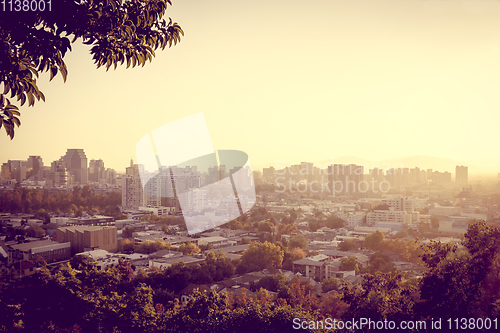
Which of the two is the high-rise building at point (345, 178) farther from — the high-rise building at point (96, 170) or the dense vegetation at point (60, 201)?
the high-rise building at point (96, 170)

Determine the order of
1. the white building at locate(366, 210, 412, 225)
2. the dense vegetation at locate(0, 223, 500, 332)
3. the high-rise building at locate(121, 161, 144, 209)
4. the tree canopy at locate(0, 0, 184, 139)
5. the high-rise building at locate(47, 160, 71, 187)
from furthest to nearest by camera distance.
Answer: the high-rise building at locate(47, 160, 71, 187)
the high-rise building at locate(121, 161, 144, 209)
the white building at locate(366, 210, 412, 225)
the dense vegetation at locate(0, 223, 500, 332)
the tree canopy at locate(0, 0, 184, 139)

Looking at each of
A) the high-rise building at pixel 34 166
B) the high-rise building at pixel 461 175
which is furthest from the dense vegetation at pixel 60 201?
the high-rise building at pixel 461 175

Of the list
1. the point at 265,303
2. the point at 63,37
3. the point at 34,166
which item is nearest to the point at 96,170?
the point at 34,166

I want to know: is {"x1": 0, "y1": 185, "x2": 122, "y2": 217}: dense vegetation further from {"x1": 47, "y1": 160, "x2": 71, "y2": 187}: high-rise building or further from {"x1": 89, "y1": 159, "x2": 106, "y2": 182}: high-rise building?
{"x1": 89, "y1": 159, "x2": 106, "y2": 182}: high-rise building

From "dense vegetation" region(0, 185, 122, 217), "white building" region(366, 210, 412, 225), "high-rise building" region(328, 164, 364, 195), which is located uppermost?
"high-rise building" region(328, 164, 364, 195)

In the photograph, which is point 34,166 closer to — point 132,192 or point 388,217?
point 132,192

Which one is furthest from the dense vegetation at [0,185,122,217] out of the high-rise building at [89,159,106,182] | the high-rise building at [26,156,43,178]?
the high-rise building at [89,159,106,182]
